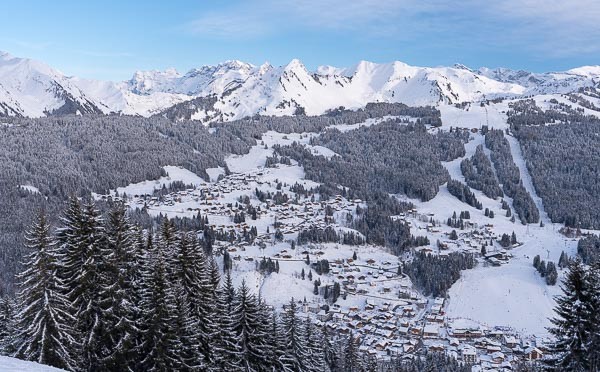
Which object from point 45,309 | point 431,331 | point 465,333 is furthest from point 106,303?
point 465,333

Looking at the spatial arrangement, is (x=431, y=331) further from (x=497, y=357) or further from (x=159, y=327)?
(x=159, y=327)

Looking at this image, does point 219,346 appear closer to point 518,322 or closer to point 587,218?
point 518,322

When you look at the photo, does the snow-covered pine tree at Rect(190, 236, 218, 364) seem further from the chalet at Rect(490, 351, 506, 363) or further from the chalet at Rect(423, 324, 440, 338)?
the chalet at Rect(423, 324, 440, 338)

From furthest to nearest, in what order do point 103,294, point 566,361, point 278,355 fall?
point 278,355
point 103,294
point 566,361

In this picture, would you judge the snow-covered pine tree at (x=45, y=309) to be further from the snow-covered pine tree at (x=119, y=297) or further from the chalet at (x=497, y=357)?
the chalet at (x=497, y=357)

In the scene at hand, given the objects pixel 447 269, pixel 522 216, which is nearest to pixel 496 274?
pixel 447 269

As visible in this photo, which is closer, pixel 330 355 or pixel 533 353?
pixel 330 355

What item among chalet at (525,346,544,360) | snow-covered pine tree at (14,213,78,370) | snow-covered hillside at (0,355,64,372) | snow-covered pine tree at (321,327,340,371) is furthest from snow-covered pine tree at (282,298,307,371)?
chalet at (525,346,544,360)
